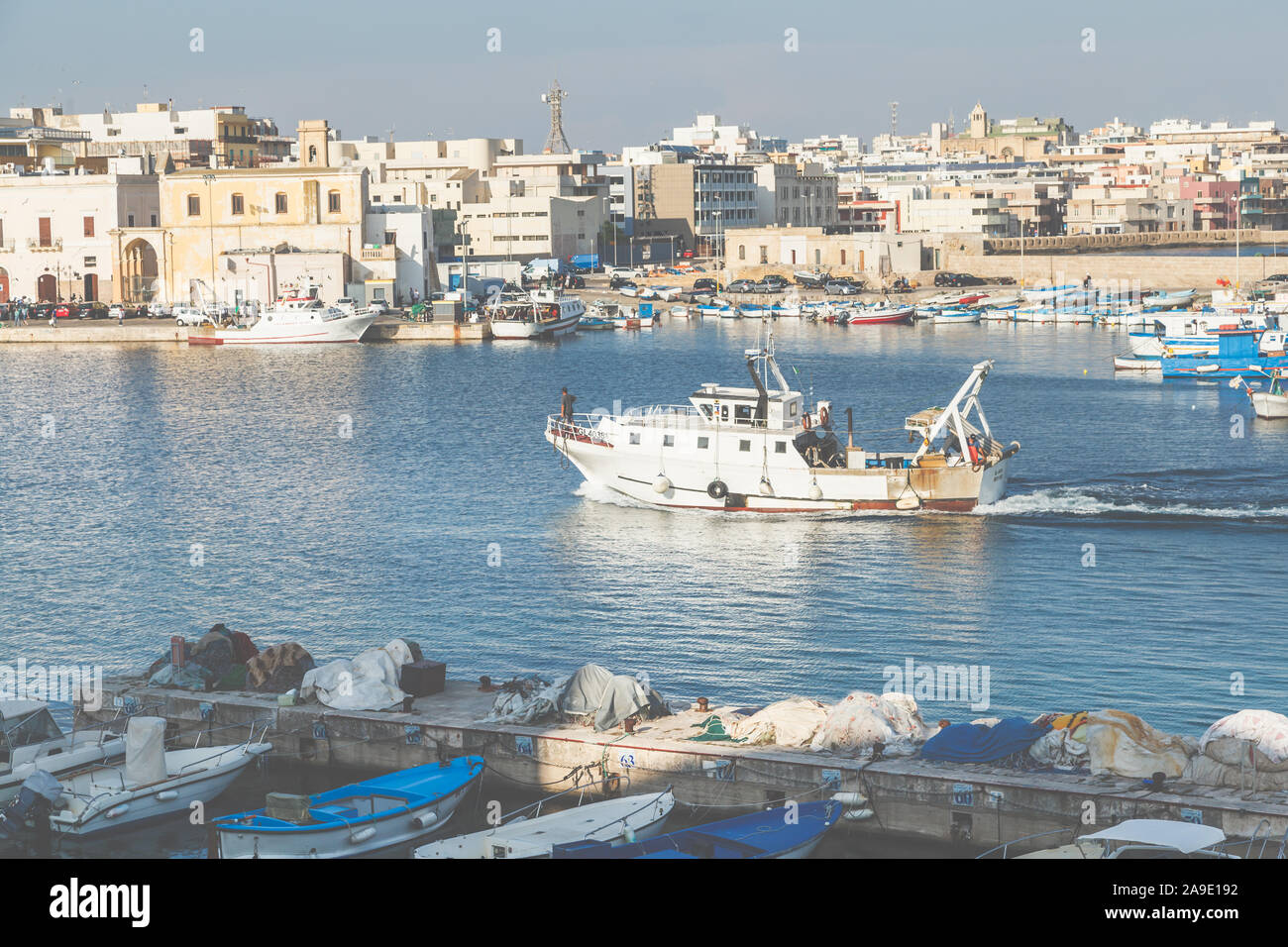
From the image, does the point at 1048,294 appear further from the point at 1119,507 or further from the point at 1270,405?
the point at 1119,507

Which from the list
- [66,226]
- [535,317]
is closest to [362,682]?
[535,317]

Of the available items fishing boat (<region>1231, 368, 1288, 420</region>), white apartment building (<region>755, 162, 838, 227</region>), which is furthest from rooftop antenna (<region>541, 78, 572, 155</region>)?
fishing boat (<region>1231, 368, 1288, 420</region>)

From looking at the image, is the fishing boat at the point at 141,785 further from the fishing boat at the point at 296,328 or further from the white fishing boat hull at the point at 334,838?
the fishing boat at the point at 296,328

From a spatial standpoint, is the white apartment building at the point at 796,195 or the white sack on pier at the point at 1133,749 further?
the white apartment building at the point at 796,195

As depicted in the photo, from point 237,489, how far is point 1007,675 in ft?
70.8

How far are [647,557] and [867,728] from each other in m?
13.8

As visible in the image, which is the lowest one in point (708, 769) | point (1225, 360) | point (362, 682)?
point (708, 769)

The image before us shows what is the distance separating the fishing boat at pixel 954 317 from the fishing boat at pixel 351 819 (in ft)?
227

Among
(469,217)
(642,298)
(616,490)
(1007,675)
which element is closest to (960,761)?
(1007,675)

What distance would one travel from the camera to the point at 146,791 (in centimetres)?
1513

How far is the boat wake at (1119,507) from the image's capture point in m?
30.7

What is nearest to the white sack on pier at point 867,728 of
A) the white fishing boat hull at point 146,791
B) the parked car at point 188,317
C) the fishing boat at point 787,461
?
the white fishing boat hull at point 146,791
